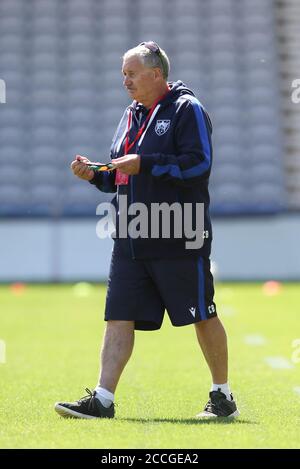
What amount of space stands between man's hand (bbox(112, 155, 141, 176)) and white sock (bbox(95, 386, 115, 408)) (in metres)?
1.01

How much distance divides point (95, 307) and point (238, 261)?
5922 millimetres

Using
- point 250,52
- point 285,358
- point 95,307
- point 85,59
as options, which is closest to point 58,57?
point 85,59

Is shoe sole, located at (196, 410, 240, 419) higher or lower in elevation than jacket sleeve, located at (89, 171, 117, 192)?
lower

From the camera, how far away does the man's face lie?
5.05 m

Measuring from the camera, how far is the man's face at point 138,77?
16.6 ft

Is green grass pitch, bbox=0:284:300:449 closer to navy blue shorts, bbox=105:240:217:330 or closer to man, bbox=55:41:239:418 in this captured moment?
man, bbox=55:41:239:418

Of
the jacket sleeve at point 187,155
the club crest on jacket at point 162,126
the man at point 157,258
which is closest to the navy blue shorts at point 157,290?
the man at point 157,258

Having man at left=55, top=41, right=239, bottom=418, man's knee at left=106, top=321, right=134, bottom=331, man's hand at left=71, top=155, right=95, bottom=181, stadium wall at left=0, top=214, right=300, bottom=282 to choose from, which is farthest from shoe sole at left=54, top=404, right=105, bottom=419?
stadium wall at left=0, top=214, right=300, bottom=282

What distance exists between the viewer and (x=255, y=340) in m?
9.02

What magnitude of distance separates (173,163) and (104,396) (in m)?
1.11

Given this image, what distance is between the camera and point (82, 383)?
642cm

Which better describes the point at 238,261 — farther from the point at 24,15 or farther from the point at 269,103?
the point at 24,15

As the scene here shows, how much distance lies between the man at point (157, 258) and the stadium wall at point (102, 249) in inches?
503

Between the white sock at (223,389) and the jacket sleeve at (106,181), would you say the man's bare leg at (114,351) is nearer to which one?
the white sock at (223,389)
